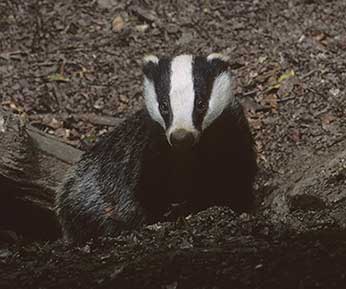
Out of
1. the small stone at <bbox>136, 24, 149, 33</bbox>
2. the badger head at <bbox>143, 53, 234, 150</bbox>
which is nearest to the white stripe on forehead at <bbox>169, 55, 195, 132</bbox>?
the badger head at <bbox>143, 53, 234, 150</bbox>

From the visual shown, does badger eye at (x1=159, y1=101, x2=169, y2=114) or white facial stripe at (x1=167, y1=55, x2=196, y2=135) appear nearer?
white facial stripe at (x1=167, y1=55, x2=196, y2=135)

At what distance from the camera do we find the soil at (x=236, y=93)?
247 cm

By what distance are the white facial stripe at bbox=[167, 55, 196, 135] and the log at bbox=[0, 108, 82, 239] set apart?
0.77m

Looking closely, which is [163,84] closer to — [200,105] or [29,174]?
[200,105]

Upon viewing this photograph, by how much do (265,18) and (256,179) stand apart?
163 centimetres

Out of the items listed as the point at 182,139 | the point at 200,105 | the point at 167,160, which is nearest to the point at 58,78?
the point at 167,160

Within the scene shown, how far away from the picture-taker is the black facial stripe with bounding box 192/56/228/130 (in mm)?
3760

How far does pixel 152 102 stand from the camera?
4.02 m

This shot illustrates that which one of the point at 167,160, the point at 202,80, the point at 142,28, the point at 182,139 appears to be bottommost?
the point at 167,160

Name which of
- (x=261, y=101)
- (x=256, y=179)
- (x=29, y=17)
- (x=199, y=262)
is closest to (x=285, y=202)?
(x=256, y=179)

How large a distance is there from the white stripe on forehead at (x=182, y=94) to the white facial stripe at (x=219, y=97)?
16 centimetres

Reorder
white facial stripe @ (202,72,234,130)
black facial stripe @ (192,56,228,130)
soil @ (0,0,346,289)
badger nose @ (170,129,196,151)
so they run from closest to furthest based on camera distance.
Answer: soil @ (0,0,346,289) → badger nose @ (170,129,196,151) → black facial stripe @ (192,56,228,130) → white facial stripe @ (202,72,234,130)

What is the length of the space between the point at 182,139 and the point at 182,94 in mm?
263

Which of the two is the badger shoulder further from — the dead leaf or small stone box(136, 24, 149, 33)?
small stone box(136, 24, 149, 33)
